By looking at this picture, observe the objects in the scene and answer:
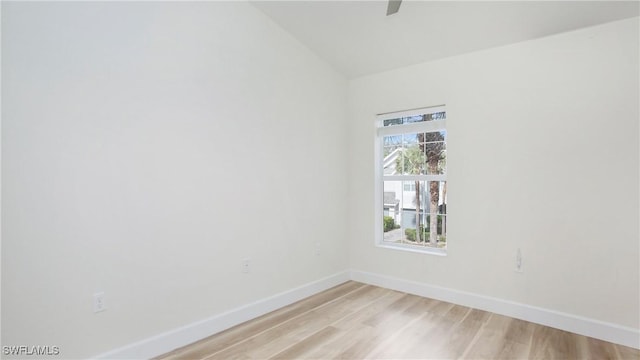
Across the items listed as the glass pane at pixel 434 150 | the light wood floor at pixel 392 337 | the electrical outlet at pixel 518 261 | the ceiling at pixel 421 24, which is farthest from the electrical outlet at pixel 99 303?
the electrical outlet at pixel 518 261

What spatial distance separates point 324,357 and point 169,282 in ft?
4.03

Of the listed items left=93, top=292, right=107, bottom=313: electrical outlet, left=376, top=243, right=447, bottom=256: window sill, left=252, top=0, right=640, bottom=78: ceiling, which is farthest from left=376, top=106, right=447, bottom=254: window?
left=93, top=292, right=107, bottom=313: electrical outlet

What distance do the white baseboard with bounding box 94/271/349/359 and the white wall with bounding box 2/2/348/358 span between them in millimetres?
57

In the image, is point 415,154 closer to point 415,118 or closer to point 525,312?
point 415,118

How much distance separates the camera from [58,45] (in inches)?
75.7

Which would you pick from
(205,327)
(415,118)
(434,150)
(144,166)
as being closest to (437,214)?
(434,150)

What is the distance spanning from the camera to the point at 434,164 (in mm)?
3629

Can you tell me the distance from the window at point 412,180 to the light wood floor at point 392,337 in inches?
31.4

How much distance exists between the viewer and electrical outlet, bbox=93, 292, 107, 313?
207cm

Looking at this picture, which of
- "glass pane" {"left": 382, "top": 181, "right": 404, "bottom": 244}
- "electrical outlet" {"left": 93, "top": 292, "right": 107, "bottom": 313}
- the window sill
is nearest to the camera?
"electrical outlet" {"left": 93, "top": 292, "right": 107, "bottom": 313}

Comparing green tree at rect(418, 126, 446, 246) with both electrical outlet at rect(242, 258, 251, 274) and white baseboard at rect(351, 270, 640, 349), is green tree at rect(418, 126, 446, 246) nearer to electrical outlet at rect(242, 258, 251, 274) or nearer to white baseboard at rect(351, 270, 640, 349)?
white baseboard at rect(351, 270, 640, 349)

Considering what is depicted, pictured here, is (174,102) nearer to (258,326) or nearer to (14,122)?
(14,122)

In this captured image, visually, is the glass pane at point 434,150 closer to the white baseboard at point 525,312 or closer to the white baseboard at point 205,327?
the white baseboard at point 525,312

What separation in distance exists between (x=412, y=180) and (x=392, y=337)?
1762 millimetres
